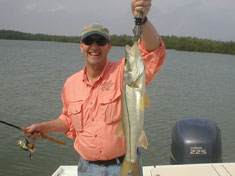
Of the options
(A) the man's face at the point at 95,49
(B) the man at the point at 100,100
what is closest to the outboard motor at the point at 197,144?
(B) the man at the point at 100,100

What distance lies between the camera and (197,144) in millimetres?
4949

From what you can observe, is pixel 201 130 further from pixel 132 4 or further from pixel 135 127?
pixel 132 4

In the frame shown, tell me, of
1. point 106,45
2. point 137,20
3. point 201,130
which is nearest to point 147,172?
point 201,130

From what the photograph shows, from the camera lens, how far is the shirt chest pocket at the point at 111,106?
2930mm

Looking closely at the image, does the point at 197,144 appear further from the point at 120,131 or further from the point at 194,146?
the point at 120,131

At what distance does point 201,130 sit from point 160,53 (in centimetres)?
274

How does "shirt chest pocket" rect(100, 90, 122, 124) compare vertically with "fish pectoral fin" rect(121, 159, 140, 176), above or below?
above

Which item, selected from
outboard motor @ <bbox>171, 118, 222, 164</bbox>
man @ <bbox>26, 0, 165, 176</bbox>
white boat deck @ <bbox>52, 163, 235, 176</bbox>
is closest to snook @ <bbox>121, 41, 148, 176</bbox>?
man @ <bbox>26, 0, 165, 176</bbox>

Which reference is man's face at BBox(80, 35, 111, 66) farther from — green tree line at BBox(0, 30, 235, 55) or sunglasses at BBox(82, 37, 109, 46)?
green tree line at BBox(0, 30, 235, 55)


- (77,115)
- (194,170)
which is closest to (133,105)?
(77,115)

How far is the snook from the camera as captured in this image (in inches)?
95.2

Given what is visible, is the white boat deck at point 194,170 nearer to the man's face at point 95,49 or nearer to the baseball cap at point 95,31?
the man's face at point 95,49

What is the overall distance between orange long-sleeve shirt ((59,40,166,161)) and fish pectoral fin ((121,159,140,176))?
0.74 feet

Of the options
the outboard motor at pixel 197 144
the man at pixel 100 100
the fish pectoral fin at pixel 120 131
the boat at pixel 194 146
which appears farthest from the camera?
the outboard motor at pixel 197 144
